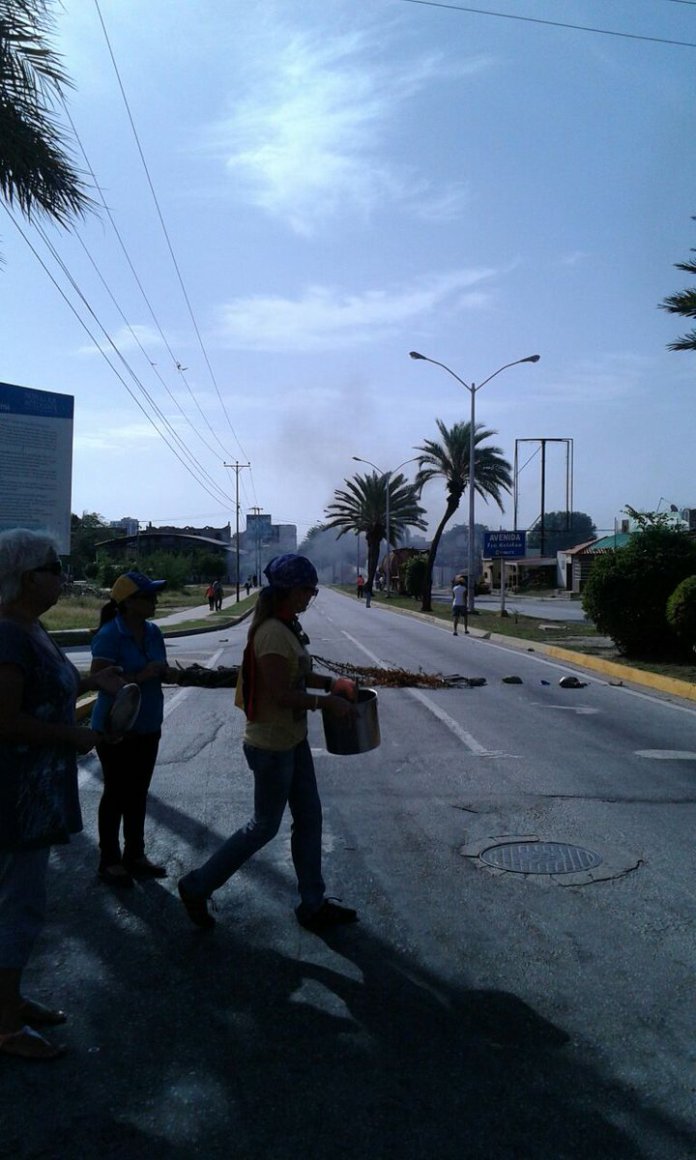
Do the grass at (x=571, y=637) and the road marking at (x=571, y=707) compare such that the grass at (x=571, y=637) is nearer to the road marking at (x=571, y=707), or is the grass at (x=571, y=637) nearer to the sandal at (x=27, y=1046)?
the road marking at (x=571, y=707)

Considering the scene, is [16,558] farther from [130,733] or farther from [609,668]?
[609,668]

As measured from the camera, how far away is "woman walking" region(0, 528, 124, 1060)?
3.36 metres

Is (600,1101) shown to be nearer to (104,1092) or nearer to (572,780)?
(104,1092)

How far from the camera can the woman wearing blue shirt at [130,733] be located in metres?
5.29

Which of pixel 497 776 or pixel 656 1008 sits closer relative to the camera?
pixel 656 1008

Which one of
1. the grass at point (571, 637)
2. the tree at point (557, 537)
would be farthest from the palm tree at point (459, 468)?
the tree at point (557, 537)

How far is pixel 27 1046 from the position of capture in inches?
138

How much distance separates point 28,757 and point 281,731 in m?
1.28

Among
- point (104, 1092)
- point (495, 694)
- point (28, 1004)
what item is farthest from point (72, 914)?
point (495, 694)

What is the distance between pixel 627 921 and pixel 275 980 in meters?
1.71

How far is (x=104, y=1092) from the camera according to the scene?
3.28 meters

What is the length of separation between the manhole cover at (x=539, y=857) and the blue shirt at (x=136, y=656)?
80.5 inches

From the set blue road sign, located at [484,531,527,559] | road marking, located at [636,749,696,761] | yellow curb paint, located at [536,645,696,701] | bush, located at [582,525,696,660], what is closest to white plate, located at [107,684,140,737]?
road marking, located at [636,749,696,761]

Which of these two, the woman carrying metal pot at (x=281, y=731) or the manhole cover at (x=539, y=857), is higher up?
the woman carrying metal pot at (x=281, y=731)
